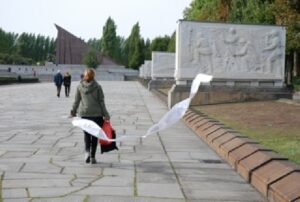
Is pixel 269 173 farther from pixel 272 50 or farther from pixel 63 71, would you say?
pixel 63 71

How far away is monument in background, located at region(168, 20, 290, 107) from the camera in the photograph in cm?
2017

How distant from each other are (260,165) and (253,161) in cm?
32

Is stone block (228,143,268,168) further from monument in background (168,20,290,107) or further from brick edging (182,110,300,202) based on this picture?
monument in background (168,20,290,107)

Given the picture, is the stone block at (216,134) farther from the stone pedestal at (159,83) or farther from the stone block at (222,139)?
the stone pedestal at (159,83)

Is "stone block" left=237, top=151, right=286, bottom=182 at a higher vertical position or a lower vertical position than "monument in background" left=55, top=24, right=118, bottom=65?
lower

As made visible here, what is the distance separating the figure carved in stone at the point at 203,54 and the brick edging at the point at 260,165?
32.4ft

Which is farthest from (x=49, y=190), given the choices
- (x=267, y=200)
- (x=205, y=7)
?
(x=205, y=7)

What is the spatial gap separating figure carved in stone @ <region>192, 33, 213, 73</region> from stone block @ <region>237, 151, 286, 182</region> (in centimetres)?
1287

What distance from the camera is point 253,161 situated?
727 centimetres

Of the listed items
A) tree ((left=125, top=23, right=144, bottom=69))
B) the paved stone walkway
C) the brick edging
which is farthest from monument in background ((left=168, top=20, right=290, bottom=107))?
tree ((left=125, top=23, right=144, bottom=69))

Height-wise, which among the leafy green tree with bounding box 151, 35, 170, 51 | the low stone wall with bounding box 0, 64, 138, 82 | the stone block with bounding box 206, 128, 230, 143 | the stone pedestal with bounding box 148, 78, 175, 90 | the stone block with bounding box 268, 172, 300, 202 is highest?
the leafy green tree with bounding box 151, 35, 170, 51

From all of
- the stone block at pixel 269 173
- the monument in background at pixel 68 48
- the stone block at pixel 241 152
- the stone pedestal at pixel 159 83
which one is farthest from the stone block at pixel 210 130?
the monument in background at pixel 68 48

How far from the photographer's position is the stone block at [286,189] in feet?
17.9

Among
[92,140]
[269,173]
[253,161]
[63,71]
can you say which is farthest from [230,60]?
[63,71]
